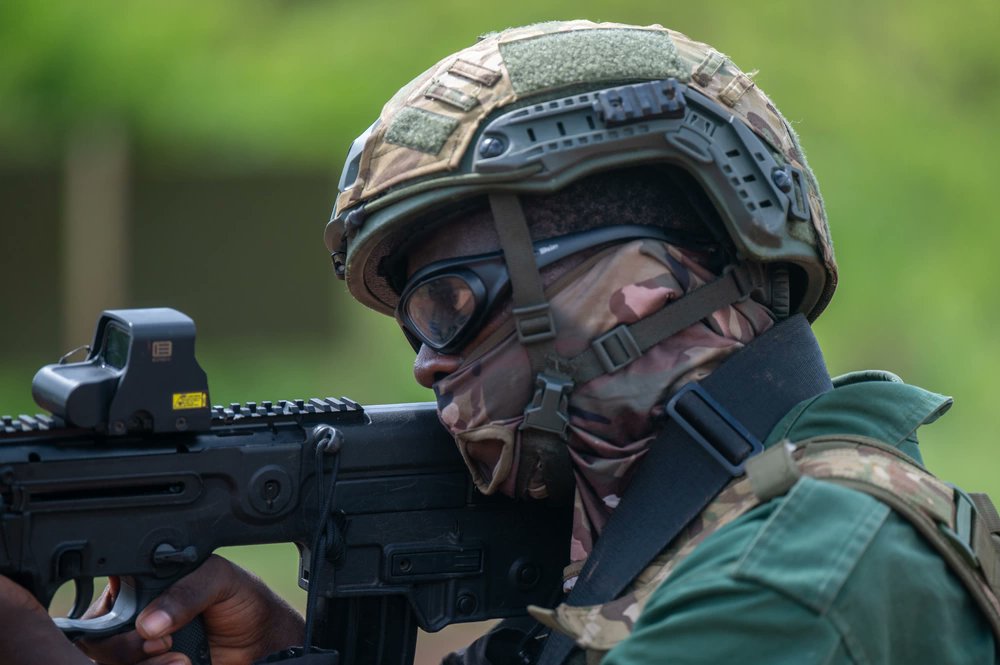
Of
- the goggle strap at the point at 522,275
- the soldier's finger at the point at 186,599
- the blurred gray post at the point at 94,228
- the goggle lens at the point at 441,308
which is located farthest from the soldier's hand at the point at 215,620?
the blurred gray post at the point at 94,228

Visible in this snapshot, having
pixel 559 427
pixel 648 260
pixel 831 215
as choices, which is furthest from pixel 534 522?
pixel 831 215

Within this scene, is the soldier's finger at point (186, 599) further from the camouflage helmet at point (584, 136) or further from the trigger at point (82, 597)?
the camouflage helmet at point (584, 136)

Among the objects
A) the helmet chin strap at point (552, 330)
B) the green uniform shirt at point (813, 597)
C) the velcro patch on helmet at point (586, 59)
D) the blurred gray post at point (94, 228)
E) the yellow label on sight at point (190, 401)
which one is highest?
the velcro patch on helmet at point (586, 59)

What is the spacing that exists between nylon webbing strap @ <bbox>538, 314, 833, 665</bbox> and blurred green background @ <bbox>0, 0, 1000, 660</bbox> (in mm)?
8299

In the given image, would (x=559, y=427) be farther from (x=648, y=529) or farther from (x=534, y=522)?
(x=534, y=522)

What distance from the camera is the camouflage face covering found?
3.18 metres

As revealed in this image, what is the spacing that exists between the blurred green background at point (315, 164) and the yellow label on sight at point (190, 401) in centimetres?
808

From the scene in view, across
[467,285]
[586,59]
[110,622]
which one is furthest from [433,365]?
[110,622]

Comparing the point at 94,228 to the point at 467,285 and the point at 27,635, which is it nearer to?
the point at 27,635

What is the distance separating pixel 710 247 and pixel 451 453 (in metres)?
0.92

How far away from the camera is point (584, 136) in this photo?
3.18 metres

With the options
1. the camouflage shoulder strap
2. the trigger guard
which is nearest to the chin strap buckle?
the camouflage shoulder strap

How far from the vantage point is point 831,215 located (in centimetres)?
1202

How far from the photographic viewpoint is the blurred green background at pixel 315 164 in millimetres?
11898
